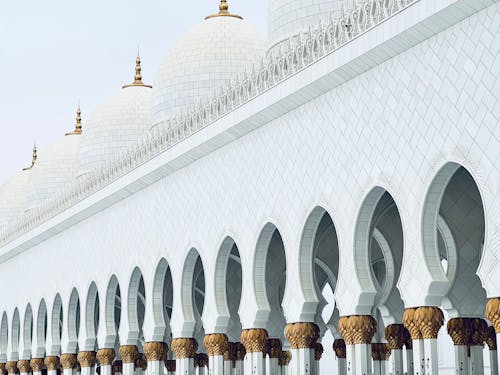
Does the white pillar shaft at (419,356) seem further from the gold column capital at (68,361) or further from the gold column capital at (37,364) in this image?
the gold column capital at (37,364)

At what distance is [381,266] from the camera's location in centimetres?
1622

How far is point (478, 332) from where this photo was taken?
12.0m

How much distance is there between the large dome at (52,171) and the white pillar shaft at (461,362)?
597 inches

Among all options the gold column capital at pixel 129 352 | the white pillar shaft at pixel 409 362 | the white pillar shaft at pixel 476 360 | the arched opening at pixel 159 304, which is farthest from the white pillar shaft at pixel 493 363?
the gold column capital at pixel 129 352

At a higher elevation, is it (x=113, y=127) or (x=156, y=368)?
(x=113, y=127)

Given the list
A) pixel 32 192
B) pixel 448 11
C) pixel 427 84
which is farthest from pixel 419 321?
pixel 32 192

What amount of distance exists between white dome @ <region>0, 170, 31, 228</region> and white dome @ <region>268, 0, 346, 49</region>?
14.9 meters

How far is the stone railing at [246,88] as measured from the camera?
11.0 metres

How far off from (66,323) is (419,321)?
1114 centimetres

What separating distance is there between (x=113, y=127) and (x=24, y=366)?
20.0 feet

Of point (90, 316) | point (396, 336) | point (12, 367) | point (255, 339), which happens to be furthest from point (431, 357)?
point (12, 367)

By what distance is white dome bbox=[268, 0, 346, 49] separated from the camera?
1384 centimetres

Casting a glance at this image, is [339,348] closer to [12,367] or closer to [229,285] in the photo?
[229,285]

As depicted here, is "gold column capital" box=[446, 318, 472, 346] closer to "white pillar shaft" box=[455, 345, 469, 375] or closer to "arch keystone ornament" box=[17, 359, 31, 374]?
"white pillar shaft" box=[455, 345, 469, 375]
